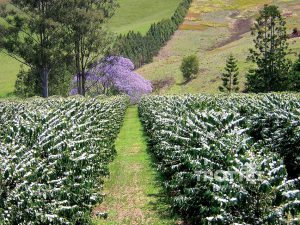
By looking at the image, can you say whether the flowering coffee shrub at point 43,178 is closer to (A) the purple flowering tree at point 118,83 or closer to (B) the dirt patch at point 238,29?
(A) the purple flowering tree at point 118,83

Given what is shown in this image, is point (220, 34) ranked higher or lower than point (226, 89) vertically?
higher

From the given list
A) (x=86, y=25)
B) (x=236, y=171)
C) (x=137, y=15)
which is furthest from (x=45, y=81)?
(x=137, y=15)

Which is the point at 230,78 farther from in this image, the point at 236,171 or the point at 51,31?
the point at 236,171

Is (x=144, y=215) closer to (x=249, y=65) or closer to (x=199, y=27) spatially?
(x=249, y=65)

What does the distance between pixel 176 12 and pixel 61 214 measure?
148962 mm

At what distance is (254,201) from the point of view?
645cm

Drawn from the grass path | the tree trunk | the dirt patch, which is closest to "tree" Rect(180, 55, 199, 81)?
the dirt patch

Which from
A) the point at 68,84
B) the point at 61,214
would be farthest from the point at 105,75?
the point at 61,214

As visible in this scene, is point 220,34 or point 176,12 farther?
point 176,12

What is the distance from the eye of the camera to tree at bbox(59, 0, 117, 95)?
156 feet

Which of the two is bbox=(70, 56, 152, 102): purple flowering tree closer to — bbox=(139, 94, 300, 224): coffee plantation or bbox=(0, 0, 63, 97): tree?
bbox=(0, 0, 63, 97): tree

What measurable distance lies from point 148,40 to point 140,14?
4317 cm

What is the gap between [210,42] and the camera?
12675 centimetres

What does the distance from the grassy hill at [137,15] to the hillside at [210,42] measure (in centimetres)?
984
